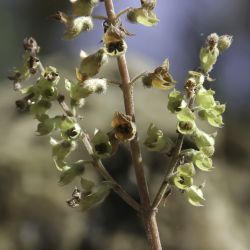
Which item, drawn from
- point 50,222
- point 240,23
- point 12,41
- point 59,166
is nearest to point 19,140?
point 50,222

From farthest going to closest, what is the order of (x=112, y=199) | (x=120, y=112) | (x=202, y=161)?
(x=112, y=199) < (x=202, y=161) < (x=120, y=112)

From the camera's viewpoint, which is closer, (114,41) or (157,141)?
(114,41)

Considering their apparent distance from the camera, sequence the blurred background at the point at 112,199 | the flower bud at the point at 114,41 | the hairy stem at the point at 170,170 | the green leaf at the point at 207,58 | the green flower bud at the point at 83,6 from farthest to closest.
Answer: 1. the blurred background at the point at 112,199
2. the green leaf at the point at 207,58
3. the hairy stem at the point at 170,170
4. the green flower bud at the point at 83,6
5. the flower bud at the point at 114,41

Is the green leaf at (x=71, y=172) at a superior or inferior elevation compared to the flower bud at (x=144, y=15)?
inferior

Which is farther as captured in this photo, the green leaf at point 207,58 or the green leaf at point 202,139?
the green leaf at point 207,58

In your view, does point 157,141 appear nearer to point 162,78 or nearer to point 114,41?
point 162,78

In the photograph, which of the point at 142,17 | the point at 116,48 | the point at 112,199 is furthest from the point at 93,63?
the point at 112,199

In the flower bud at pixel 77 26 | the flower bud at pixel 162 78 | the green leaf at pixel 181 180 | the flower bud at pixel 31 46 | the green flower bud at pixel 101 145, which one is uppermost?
the flower bud at pixel 77 26

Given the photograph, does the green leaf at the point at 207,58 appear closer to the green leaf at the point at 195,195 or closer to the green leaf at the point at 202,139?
the green leaf at the point at 202,139

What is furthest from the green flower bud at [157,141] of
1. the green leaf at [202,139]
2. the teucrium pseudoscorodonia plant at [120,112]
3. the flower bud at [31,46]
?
the flower bud at [31,46]
